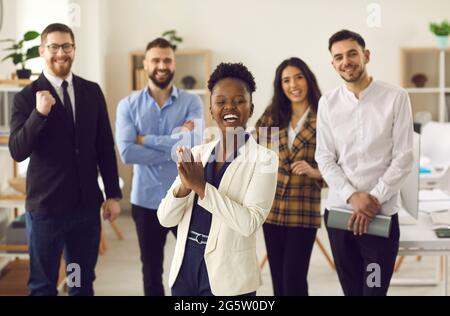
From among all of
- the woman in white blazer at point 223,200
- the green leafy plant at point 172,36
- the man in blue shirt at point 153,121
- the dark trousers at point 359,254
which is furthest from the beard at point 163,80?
the green leafy plant at point 172,36

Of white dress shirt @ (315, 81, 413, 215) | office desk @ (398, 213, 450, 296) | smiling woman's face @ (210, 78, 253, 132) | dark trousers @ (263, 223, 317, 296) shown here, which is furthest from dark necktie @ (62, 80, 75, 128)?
office desk @ (398, 213, 450, 296)

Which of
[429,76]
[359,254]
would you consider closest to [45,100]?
[359,254]

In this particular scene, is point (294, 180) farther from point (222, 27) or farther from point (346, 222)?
point (222, 27)

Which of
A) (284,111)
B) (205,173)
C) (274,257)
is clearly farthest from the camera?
(274,257)

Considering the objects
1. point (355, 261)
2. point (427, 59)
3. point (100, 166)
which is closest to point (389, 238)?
point (355, 261)

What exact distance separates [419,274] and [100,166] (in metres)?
2.32

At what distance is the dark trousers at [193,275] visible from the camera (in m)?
0.68

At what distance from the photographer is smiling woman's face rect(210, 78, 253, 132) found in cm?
60

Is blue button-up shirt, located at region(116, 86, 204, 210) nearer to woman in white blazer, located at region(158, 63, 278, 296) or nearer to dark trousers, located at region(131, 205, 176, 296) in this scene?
dark trousers, located at region(131, 205, 176, 296)

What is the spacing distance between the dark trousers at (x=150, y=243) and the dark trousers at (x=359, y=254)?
1.27 ft

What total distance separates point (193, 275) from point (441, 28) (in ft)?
13.4

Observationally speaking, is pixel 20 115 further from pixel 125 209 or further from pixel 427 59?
pixel 427 59

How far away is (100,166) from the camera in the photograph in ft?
4.63

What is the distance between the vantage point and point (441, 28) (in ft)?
14.4
